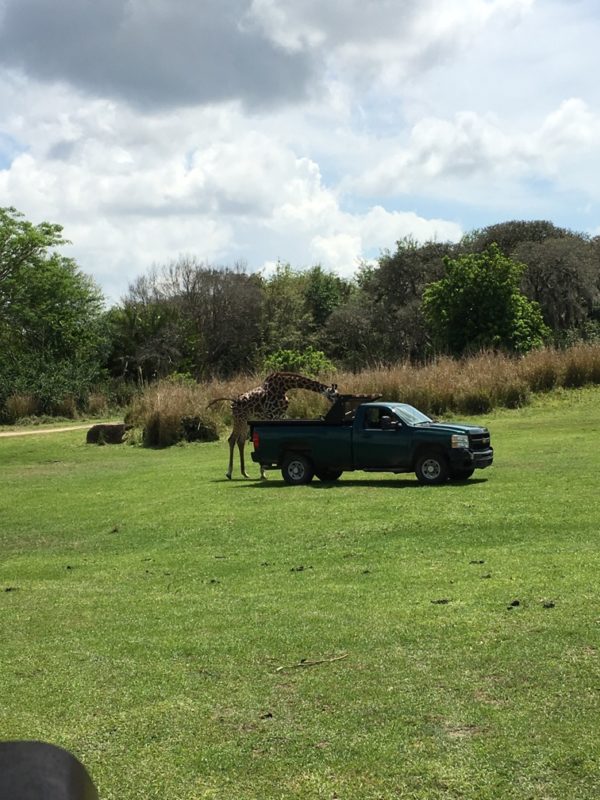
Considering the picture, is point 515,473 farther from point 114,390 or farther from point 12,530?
point 114,390

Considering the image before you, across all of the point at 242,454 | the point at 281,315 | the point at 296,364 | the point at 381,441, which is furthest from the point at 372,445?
the point at 281,315

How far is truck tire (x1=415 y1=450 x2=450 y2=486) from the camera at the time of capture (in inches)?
616

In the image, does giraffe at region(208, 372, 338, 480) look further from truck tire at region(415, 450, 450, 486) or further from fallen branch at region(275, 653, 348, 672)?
fallen branch at region(275, 653, 348, 672)

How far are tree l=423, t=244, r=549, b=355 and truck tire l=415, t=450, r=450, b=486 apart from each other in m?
21.2

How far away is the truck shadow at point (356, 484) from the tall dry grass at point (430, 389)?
427 inches

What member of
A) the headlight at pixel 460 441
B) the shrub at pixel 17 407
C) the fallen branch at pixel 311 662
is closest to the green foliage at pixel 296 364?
the shrub at pixel 17 407

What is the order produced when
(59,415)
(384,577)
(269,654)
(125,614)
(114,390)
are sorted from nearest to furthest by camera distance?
(269,654), (125,614), (384,577), (59,415), (114,390)

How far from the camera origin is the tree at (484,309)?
37250 millimetres

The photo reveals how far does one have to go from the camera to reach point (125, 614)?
7.85 metres

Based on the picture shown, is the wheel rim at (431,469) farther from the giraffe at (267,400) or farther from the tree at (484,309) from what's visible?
the tree at (484,309)

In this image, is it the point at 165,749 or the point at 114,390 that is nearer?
the point at 165,749

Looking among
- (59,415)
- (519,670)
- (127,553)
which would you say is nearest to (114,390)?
(59,415)

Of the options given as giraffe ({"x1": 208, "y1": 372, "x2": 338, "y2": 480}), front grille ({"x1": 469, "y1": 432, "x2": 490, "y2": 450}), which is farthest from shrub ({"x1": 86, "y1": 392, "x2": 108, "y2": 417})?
front grille ({"x1": 469, "y1": 432, "x2": 490, "y2": 450})

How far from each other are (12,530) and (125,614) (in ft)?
20.8
